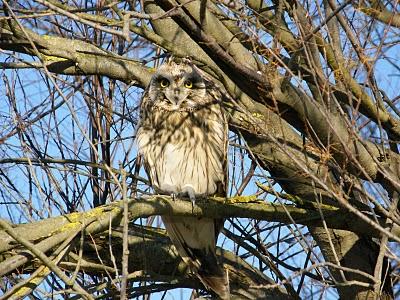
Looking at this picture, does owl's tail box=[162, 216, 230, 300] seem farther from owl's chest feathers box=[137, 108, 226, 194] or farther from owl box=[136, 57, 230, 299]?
owl's chest feathers box=[137, 108, 226, 194]

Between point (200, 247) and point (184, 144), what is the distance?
66 centimetres

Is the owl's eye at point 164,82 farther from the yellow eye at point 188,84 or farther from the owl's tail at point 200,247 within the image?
the owl's tail at point 200,247

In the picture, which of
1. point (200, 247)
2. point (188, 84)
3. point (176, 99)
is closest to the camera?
point (200, 247)

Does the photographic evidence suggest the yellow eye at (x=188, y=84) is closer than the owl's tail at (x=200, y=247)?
No

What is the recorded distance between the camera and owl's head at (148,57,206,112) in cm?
503

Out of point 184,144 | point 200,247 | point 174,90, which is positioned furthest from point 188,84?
point 200,247

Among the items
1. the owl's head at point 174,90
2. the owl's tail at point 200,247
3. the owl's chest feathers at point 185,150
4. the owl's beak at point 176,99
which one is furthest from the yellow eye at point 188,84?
the owl's tail at point 200,247

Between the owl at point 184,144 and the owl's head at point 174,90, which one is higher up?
the owl's head at point 174,90

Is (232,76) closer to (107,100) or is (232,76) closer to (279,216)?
(279,216)

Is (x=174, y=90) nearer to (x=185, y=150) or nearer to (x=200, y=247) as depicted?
(x=185, y=150)

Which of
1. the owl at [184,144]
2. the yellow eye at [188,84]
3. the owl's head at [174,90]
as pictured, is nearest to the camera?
the owl at [184,144]

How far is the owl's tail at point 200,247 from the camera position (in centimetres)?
457

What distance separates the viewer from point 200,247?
486 centimetres

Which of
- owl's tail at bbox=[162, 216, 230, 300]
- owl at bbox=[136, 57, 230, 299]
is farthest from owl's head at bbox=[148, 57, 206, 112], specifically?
owl's tail at bbox=[162, 216, 230, 300]
